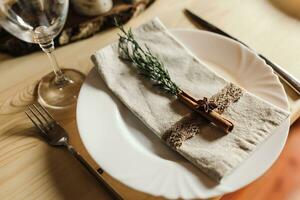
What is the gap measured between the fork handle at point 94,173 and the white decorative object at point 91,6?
334 millimetres

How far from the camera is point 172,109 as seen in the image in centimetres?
55

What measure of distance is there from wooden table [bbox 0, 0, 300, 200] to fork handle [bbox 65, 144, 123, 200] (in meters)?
0.01

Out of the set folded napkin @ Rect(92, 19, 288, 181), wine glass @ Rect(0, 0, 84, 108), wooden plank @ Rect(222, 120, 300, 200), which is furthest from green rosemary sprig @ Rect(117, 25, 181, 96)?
wooden plank @ Rect(222, 120, 300, 200)

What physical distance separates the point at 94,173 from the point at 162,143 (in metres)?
0.11

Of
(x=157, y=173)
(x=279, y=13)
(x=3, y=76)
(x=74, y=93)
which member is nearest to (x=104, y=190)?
(x=157, y=173)

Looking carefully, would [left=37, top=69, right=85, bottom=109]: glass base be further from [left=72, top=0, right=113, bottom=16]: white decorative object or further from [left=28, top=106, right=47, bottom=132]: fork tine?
[left=72, top=0, right=113, bottom=16]: white decorative object

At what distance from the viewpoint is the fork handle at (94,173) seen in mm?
500

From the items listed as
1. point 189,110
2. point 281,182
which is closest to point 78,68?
point 189,110

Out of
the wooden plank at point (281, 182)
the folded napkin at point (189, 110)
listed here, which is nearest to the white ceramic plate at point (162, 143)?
the folded napkin at point (189, 110)

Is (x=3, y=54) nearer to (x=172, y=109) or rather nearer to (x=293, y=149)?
(x=172, y=109)

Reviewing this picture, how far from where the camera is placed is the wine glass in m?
0.60

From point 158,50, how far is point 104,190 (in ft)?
0.90

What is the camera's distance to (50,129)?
22.9 inches

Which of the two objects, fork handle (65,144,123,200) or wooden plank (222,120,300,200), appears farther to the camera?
wooden plank (222,120,300,200)
